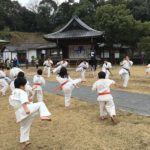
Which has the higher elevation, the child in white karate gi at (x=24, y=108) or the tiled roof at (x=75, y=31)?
the tiled roof at (x=75, y=31)

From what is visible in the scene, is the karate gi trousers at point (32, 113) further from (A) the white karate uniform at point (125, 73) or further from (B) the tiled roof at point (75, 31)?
(B) the tiled roof at point (75, 31)

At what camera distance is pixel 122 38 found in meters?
45.6

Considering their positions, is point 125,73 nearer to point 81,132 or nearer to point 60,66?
point 60,66

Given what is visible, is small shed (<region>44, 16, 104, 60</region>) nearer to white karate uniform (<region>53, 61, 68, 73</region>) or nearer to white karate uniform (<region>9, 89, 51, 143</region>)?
white karate uniform (<region>53, 61, 68, 73</region>)

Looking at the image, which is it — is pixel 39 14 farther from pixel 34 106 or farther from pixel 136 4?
pixel 34 106

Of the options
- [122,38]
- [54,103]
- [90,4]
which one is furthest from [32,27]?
[54,103]

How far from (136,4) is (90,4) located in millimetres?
8326

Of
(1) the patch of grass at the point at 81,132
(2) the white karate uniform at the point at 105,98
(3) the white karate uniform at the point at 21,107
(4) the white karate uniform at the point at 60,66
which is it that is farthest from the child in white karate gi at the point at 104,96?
(4) the white karate uniform at the point at 60,66


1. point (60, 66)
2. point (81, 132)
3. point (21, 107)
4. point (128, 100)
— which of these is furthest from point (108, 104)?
point (60, 66)

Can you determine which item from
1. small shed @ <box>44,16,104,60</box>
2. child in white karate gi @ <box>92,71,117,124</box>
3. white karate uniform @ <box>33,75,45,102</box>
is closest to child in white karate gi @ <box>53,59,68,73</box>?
white karate uniform @ <box>33,75,45,102</box>

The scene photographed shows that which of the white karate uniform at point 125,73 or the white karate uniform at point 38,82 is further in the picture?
the white karate uniform at point 125,73

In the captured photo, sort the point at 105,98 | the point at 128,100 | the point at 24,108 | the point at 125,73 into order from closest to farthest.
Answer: the point at 24,108, the point at 105,98, the point at 128,100, the point at 125,73

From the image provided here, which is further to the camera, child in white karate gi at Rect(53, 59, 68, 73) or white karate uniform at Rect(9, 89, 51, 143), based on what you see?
child in white karate gi at Rect(53, 59, 68, 73)

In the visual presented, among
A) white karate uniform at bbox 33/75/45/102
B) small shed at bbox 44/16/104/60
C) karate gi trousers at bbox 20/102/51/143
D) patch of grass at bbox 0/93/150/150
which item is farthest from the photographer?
small shed at bbox 44/16/104/60
